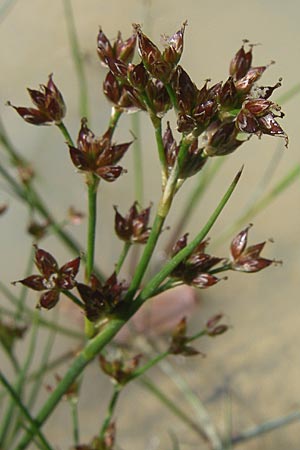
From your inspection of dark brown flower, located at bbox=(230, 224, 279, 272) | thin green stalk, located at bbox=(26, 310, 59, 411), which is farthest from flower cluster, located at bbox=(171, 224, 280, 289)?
thin green stalk, located at bbox=(26, 310, 59, 411)

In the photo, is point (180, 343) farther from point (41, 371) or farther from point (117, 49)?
point (41, 371)

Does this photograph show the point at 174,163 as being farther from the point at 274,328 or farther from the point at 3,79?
the point at 3,79

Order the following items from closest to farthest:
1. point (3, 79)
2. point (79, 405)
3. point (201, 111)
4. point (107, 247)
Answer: point (201, 111), point (79, 405), point (107, 247), point (3, 79)

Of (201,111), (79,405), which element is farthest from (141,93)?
(79,405)

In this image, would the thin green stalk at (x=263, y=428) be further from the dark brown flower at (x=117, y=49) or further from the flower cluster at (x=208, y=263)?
the dark brown flower at (x=117, y=49)

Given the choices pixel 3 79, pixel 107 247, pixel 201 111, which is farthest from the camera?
pixel 3 79

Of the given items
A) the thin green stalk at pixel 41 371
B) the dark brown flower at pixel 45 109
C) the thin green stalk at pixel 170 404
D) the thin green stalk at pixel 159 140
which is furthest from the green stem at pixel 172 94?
the thin green stalk at pixel 170 404
